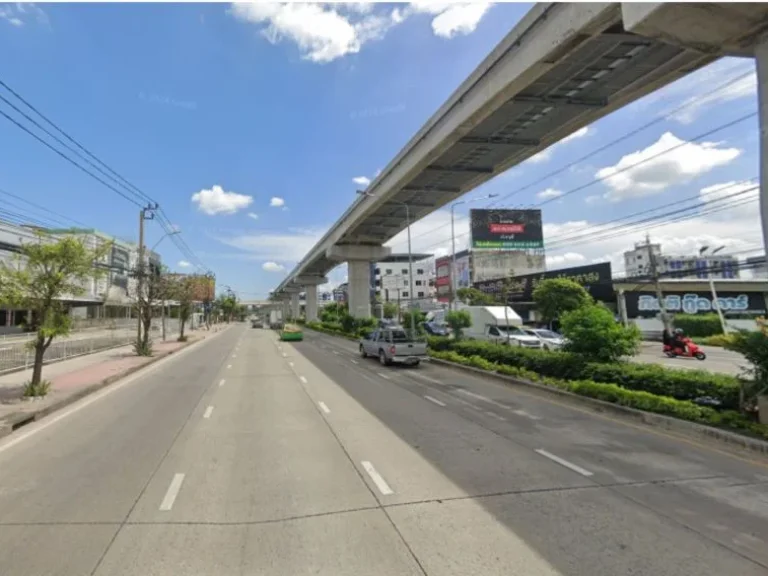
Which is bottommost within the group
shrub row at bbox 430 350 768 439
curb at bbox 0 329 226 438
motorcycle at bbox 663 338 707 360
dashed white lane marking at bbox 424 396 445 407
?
motorcycle at bbox 663 338 707 360

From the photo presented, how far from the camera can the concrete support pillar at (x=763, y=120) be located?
8.23 metres

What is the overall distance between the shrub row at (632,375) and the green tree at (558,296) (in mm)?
24192

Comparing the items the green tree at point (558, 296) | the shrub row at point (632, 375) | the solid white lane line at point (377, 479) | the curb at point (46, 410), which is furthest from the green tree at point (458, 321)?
the solid white lane line at point (377, 479)

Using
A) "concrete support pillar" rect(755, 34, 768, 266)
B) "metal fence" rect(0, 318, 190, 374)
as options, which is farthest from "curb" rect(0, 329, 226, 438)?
"concrete support pillar" rect(755, 34, 768, 266)

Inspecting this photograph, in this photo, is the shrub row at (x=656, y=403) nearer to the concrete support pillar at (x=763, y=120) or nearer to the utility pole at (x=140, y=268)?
the concrete support pillar at (x=763, y=120)

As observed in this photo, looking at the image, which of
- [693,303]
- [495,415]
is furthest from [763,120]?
[693,303]

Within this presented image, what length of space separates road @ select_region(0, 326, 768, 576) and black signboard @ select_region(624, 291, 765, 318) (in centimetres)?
4204

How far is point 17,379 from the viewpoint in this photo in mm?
16969

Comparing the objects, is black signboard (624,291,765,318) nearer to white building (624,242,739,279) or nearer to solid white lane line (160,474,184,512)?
white building (624,242,739,279)

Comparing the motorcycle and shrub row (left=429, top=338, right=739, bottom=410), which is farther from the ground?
shrub row (left=429, top=338, right=739, bottom=410)

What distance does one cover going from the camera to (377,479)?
6.64 meters

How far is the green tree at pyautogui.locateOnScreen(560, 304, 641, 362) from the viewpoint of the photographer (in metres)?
14.3

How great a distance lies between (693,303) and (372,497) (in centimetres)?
5384

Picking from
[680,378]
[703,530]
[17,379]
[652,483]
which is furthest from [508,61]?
[17,379]
